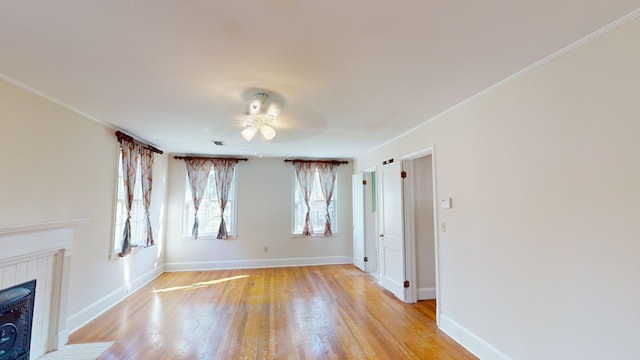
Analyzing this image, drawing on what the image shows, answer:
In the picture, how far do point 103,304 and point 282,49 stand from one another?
155 inches

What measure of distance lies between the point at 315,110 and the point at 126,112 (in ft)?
6.96

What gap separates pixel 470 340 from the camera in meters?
2.71

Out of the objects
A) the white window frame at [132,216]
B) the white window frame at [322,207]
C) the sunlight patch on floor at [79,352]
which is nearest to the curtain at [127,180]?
the white window frame at [132,216]

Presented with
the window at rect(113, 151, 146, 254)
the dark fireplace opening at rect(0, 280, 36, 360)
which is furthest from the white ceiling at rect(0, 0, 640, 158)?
the dark fireplace opening at rect(0, 280, 36, 360)

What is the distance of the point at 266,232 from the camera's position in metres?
6.12

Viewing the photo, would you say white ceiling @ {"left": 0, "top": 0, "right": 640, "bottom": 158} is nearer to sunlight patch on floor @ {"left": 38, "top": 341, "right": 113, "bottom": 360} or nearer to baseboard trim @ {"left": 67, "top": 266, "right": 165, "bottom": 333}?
baseboard trim @ {"left": 67, "top": 266, "right": 165, "bottom": 333}

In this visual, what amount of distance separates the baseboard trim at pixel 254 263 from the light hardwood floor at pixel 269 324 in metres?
0.83

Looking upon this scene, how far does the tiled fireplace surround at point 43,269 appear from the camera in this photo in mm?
2285

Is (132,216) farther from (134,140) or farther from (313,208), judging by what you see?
(313,208)

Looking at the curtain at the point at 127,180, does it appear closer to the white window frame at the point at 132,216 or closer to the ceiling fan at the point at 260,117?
the white window frame at the point at 132,216

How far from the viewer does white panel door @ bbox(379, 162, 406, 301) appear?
13.7 ft

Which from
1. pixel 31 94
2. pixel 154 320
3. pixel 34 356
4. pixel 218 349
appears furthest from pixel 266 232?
pixel 31 94

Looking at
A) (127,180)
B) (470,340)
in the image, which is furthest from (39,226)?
(470,340)

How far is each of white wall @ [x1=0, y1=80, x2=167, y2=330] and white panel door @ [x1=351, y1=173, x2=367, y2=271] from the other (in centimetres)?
403
